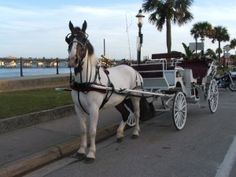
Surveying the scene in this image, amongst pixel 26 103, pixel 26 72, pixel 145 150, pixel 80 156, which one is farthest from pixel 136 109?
pixel 26 72

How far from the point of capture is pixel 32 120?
10.8 meters

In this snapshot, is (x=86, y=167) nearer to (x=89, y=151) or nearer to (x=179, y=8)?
(x=89, y=151)

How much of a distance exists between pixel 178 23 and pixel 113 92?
30.4 meters

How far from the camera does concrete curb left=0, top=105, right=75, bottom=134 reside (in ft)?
32.6

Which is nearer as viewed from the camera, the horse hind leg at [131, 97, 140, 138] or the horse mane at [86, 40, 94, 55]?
the horse mane at [86, 40, 94, 55]

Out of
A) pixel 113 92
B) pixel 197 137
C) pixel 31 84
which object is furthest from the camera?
pixel 31 84

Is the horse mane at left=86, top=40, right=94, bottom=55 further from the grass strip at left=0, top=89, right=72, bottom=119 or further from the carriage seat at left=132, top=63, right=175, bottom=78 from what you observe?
the carriage seat at left=132, top=63, right=175, bottom=78

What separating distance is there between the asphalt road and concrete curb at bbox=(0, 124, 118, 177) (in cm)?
16

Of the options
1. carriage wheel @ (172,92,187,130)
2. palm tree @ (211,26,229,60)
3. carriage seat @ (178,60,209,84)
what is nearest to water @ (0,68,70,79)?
carriage seat @ (178,60,209,84)

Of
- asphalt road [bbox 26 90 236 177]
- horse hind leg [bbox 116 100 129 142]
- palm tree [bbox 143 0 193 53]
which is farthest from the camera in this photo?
palm tree [bbox 143 0 193 53]

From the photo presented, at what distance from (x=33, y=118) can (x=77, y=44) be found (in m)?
3.87

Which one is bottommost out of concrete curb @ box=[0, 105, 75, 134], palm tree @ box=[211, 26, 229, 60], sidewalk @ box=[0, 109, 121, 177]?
sidewalk @ box=[0, 109, 121, 177]

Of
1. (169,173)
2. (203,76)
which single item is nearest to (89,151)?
(169,173)

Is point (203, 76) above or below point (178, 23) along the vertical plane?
below
